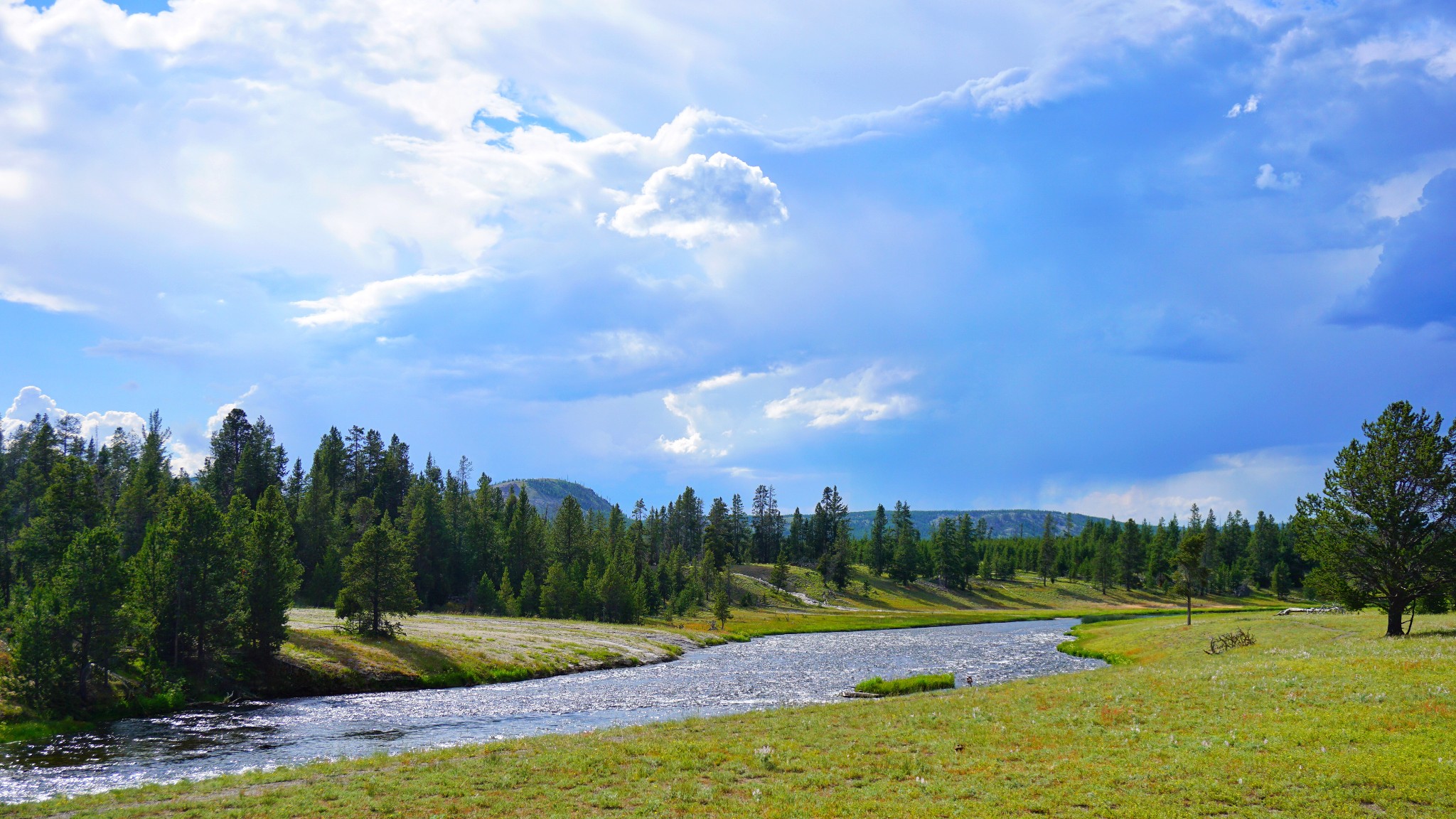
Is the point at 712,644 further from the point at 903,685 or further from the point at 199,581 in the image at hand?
the point at 199,581

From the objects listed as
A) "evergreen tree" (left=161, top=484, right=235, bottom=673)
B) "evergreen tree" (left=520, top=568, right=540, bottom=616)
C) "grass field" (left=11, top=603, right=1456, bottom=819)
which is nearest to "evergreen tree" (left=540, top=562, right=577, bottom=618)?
"evergreen tree" (left=520, top=568, right=540, bottom=616)

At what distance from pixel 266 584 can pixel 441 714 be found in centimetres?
2223

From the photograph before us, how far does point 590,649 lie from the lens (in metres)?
75.5

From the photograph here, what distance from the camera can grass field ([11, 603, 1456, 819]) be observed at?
18.0 m

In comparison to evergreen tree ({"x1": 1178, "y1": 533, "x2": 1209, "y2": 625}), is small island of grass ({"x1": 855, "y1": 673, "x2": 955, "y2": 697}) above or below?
below

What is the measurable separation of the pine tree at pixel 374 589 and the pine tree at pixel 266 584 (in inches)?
368

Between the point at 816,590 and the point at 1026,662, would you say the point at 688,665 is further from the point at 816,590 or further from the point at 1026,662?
the point at 816,590

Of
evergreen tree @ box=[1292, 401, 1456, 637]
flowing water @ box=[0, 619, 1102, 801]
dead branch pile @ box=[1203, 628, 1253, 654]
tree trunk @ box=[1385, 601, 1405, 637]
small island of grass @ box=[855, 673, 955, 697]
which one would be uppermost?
evergreen tree @ box=[1292, 401, 1456, 637]

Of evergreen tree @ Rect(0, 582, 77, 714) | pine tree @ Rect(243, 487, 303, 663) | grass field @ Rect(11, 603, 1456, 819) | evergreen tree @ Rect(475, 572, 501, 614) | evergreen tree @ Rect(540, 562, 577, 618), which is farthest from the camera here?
evergreen tree @ Rect(475, 572, 501, 614)

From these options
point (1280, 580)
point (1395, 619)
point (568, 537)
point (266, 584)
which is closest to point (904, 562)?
point (568, 537)

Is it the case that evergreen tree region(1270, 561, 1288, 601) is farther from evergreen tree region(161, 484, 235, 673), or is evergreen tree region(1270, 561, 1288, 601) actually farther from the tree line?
evergreen tree region(161, 484, 235, 673)

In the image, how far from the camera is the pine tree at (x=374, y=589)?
6844cm

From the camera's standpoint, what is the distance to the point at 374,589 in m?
69.0

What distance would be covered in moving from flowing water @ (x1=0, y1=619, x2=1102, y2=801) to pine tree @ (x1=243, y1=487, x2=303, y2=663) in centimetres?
767
